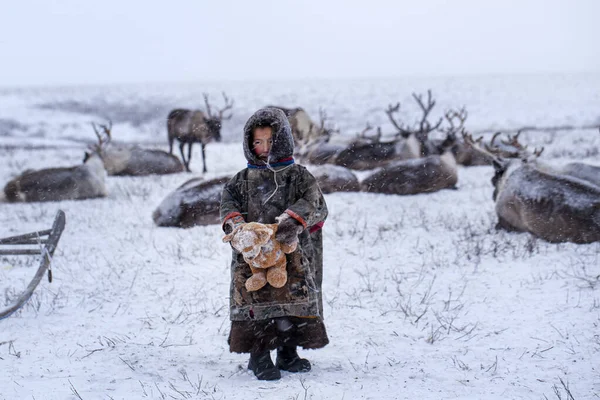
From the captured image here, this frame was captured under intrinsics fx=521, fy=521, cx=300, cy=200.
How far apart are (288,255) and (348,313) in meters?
1.42

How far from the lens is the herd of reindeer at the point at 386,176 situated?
5766mm

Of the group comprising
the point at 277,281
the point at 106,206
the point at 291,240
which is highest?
the point at 291,240

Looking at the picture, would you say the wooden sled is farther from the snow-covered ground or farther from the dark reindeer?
the dark reindeer

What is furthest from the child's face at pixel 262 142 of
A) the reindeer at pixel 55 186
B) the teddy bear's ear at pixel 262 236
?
the reindeer at pixel 55 186

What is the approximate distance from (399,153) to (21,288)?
912 cm

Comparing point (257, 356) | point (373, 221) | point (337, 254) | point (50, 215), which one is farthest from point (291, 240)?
point (50, 215)

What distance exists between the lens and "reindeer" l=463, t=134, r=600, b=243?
5.51m

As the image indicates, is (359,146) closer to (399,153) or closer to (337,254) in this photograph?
(399,153)

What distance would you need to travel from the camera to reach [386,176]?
9.30 m

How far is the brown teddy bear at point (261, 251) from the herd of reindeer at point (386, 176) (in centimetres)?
406

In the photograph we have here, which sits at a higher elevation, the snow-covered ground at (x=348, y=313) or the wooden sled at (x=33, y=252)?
the wooden sled at (x=33, y=252)

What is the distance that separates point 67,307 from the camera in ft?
14.4

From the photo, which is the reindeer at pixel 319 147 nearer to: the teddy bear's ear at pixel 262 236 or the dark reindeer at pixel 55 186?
the dark reindeer at pixel 55 186

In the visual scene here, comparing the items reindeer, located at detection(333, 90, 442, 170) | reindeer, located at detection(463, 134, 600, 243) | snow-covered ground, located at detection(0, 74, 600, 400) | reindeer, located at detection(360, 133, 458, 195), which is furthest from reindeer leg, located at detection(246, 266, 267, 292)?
reindeer, located at detection(333, 90, 442, 170)
